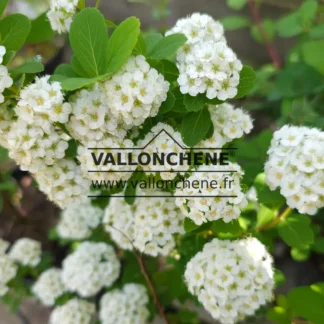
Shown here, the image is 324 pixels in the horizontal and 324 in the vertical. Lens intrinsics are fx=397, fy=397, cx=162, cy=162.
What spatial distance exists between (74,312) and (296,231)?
1.06 m

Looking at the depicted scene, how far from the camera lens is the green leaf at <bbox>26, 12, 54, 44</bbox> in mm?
1285

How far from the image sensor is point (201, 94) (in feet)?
3.64

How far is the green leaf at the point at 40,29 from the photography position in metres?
1.29

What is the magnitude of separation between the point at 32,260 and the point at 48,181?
950 mm

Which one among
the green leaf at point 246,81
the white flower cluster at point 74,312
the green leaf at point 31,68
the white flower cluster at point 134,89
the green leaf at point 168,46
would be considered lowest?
the white flower cluster at point 74,312

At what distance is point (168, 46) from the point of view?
109 centimetres

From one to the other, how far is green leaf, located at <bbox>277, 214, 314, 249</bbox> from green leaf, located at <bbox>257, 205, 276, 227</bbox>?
44 mm

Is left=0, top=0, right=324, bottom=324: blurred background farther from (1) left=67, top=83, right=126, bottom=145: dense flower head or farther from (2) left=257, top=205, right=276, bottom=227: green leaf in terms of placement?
(1) left=67, top=83, right=126, bottom=145: dense flower head

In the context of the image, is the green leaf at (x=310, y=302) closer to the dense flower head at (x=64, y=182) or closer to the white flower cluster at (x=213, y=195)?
the white flower cluster at (x=213, y=195)

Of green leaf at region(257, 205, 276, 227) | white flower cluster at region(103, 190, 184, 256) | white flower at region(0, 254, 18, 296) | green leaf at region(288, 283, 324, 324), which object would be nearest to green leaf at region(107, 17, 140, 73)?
white flower cluster at region(103, 190, 184, 256)

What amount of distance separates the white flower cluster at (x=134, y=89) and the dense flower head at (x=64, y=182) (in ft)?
0.83

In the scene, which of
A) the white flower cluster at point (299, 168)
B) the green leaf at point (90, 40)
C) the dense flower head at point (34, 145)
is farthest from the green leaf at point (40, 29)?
the white flower cluster at point (299, 168)

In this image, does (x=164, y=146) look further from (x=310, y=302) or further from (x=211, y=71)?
(x=310, y=302)

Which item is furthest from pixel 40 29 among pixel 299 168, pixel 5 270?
pixel 5 270
